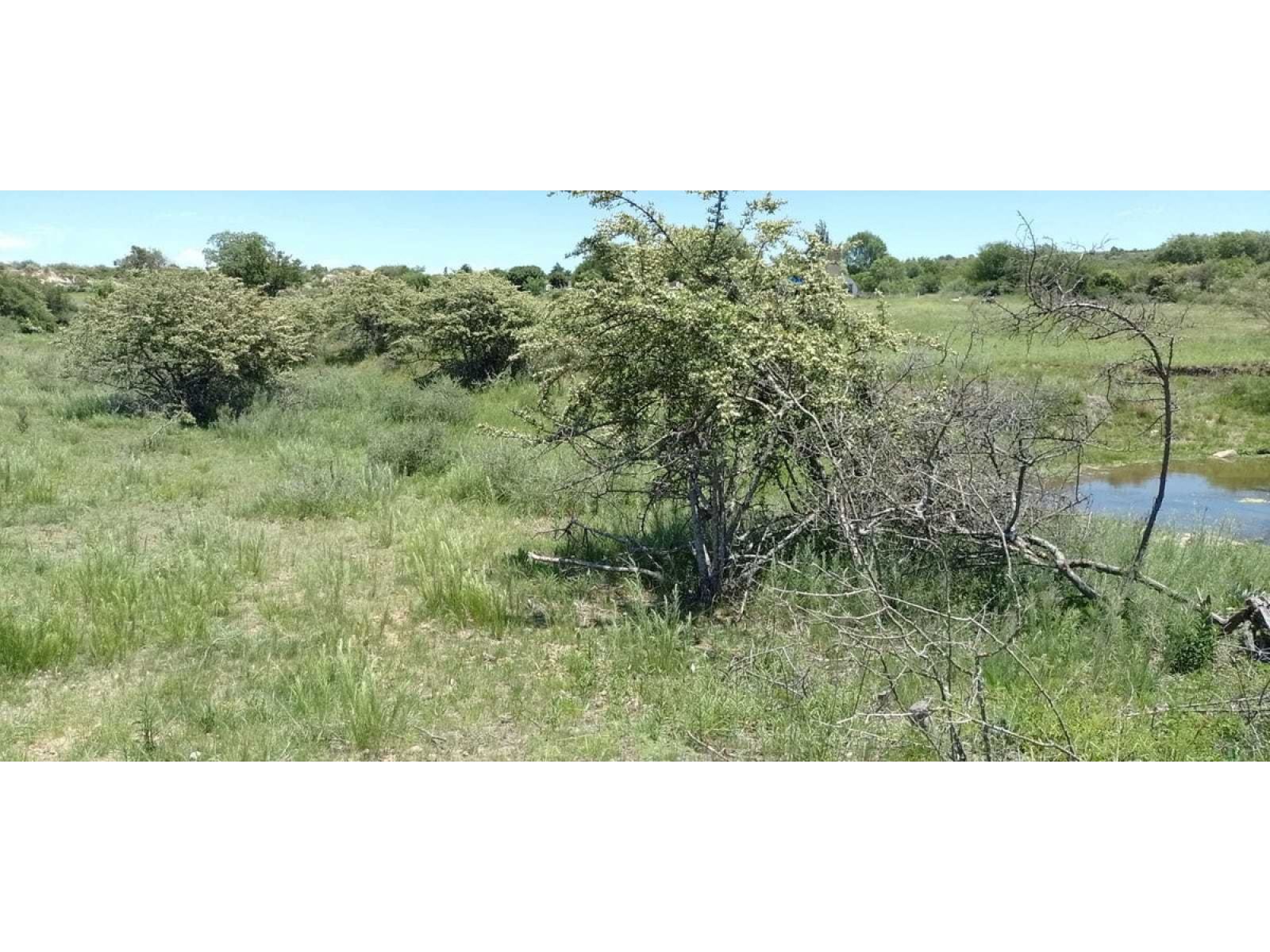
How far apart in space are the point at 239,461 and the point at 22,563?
4.69 metres

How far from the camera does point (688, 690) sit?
485cm

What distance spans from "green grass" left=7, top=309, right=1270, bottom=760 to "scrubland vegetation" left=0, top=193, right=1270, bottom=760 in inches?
1.0

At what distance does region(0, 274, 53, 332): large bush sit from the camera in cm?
2445

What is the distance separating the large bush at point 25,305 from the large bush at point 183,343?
41.0ft

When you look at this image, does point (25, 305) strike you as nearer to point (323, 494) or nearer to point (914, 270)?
point (323, 494)

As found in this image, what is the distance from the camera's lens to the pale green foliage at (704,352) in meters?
5.77

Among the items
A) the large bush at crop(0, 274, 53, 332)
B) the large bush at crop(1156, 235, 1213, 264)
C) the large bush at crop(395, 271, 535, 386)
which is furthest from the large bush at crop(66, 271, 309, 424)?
the large bush at crop(1156, 235, 1213, 264)

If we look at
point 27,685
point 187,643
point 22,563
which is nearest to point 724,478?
point 187,643

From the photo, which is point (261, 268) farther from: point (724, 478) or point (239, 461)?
point (724, 478)

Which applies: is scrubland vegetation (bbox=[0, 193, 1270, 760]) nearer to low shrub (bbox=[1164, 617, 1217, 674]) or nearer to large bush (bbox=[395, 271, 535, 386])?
low shrub (bbox=[1164, 617, 1217, 674])

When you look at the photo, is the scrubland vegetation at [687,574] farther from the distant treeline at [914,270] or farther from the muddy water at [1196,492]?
the muddy water at [1196,492]

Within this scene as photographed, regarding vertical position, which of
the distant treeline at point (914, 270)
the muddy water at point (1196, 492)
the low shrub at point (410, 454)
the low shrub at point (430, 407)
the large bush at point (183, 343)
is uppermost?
the distant treeline at point (914, 270)

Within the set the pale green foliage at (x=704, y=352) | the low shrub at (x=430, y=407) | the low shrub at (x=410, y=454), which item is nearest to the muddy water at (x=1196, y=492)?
the pale green foliage at (x=704, y=352)

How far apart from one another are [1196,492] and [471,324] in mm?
13094
